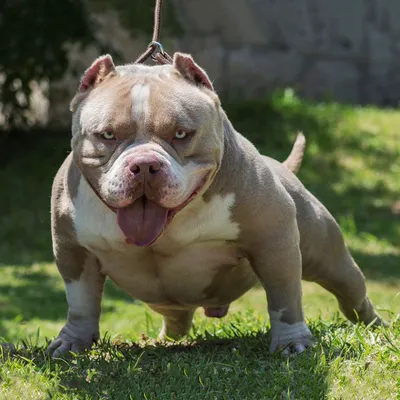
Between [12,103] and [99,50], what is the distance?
50.3 inches

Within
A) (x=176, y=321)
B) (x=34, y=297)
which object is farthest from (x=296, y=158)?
(x=34, y=297)

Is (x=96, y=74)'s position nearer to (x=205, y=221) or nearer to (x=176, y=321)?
(x=205, y=221)

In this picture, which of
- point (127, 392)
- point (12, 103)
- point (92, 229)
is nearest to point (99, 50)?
point (12, 103)

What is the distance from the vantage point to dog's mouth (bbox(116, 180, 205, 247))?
3930 millimetres

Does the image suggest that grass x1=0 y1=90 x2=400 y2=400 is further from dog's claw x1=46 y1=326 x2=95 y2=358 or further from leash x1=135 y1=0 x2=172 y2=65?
leash x1=135 y1=0 x2=172 y2=65

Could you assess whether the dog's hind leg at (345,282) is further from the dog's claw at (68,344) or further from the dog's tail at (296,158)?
the dog's claw at (68,344)

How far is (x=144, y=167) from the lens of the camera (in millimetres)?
3785

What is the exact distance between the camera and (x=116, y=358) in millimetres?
4340

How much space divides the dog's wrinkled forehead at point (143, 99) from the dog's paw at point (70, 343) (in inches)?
42.1

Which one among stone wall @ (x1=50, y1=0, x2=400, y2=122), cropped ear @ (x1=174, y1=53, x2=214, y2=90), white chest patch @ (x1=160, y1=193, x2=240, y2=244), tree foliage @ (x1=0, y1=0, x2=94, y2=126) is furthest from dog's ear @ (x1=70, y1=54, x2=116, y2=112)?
stone wall @ (x1=50, y1=0, x2=400, y2=122)

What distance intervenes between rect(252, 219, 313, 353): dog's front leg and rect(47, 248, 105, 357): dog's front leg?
0.78 meters

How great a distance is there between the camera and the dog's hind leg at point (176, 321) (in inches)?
214

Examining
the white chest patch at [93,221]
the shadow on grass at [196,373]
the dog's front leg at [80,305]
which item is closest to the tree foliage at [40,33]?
the dog's front leg at [80,305]

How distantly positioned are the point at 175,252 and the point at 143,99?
0.78 m
